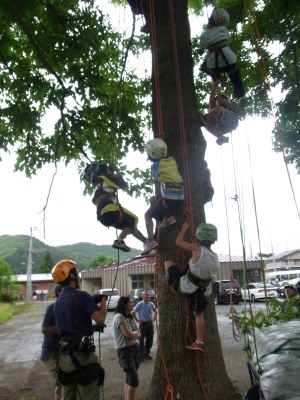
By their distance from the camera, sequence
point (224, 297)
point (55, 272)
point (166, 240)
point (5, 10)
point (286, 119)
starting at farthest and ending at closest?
point (224, 297) → point (286, 119) → point (5, 10) → point (166, 240) → point (55, 272)

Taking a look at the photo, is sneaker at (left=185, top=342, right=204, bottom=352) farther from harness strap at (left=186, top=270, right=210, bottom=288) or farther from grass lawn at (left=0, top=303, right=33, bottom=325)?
grass lawn at (left=0, top=303, right=33, bottom=325)

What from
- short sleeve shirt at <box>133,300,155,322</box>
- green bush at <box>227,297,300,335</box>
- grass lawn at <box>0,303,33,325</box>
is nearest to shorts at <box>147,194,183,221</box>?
green bush at <box>227,297,300,335</box>

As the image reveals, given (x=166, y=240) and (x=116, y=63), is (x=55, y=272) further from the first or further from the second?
(x=116, y=63)

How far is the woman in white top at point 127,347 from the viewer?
538cm

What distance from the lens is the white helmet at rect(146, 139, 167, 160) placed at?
14.0 feet

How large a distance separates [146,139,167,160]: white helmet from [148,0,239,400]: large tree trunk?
0.88ft

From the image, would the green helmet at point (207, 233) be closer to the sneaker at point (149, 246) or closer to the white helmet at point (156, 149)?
the sneaker at point (149, 246)

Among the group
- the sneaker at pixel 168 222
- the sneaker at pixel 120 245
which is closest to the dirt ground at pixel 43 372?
the sneaker at pixel 120 245

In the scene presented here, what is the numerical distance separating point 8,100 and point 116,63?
2.78 m

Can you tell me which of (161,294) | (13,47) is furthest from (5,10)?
(161,294)

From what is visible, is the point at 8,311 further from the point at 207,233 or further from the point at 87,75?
the point at 207,233

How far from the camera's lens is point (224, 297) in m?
25.0

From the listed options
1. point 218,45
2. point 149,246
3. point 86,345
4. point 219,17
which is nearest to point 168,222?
point 149,246

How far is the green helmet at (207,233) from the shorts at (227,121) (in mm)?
1814
